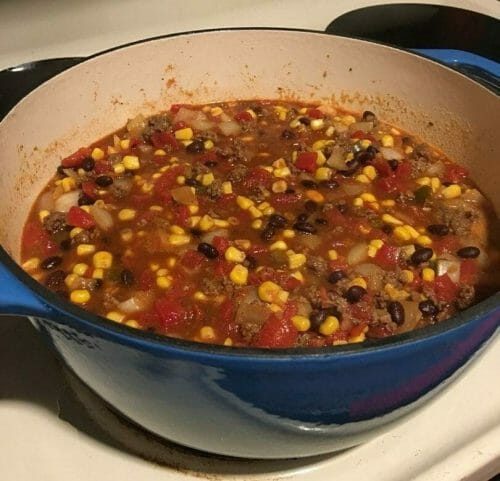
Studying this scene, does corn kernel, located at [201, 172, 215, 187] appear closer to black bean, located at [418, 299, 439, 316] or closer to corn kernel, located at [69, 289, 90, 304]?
corn kernel, located at [69, 289, 90, 304]

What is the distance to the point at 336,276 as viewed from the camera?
183 cm

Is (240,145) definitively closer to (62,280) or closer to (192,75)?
(192,75)

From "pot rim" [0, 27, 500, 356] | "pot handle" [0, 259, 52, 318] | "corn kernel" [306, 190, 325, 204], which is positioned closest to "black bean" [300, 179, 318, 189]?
"corn kernel" [306, 190, 325, 204]

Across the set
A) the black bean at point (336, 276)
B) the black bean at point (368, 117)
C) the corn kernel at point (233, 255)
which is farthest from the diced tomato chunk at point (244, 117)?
the black bean at point (336, 276)

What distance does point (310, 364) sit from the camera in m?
1.11

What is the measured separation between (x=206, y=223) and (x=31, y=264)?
0.50 metres

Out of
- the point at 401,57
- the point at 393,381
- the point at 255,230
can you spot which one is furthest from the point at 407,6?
the point at 393,381

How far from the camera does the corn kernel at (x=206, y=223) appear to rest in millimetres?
1995

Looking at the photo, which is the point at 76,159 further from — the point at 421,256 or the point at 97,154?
the point at 421,256

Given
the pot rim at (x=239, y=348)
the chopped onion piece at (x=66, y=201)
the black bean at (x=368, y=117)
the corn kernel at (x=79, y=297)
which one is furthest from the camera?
the black bean at (x=368, y=117)

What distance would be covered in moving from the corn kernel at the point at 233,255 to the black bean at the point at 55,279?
439mm

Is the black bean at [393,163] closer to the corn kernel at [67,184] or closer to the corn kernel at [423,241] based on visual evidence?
the corn kernel at [423,241]

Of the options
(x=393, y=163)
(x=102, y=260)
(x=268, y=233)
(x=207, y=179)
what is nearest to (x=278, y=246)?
(x=268, y=233)

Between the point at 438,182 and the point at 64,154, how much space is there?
120 cm
